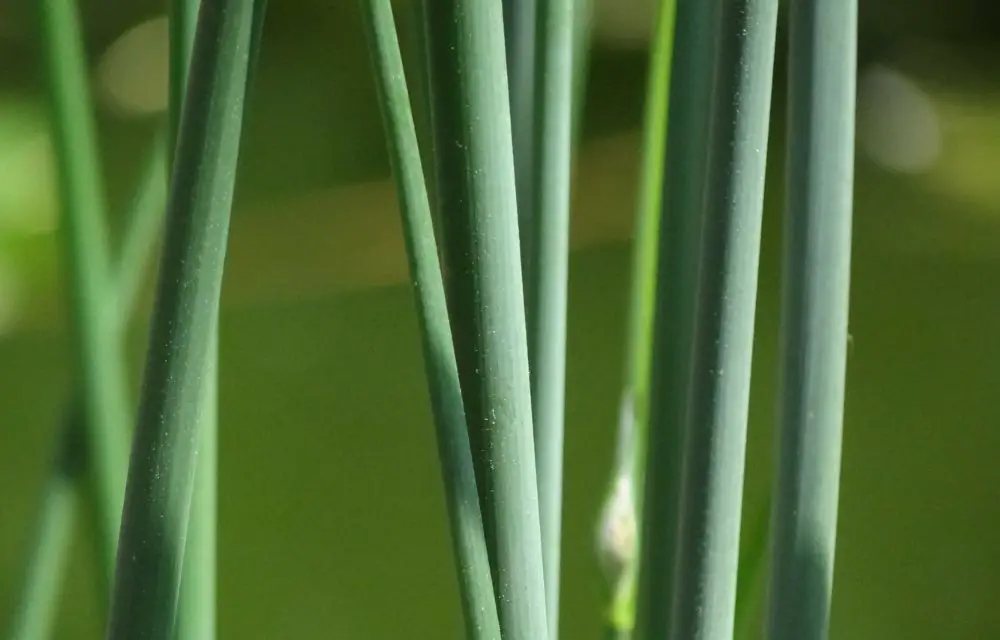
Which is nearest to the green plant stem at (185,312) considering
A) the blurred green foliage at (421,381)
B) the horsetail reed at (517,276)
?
the horsetail reed at (517,276)

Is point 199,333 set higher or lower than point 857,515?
higher

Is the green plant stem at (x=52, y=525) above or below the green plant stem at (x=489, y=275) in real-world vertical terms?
below

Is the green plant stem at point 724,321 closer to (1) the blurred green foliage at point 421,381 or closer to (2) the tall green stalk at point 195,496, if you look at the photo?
(2) the tall green stalk at point 195,496

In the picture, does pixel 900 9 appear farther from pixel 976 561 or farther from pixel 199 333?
pixel 199 333

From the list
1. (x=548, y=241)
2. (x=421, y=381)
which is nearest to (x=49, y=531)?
(x=548, y=241)

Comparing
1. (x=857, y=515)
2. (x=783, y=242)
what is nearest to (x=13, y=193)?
(x=857, y=515)

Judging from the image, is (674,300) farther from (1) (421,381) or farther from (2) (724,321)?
(1) (421,381)

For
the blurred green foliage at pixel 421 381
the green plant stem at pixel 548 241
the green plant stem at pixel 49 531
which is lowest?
the blurred green foliage at pixel 421 381
